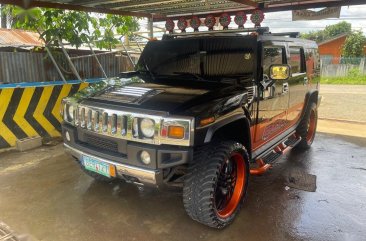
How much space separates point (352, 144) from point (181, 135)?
4.75 metres

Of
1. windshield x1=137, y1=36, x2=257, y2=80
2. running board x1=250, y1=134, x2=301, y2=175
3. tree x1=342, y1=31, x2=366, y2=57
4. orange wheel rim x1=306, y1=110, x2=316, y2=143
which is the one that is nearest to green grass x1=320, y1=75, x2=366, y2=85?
tree x1=342, y1=31, x2=366, y2=57

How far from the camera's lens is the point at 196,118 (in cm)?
266

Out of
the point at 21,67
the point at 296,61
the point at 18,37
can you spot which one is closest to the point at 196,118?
the point at 296,61

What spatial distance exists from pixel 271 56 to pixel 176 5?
310cm

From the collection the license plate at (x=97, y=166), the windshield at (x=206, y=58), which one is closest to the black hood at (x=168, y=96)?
the windshield at (x=206, y=58)

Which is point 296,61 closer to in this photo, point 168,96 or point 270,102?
point 270,102

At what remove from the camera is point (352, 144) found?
20.0 feet

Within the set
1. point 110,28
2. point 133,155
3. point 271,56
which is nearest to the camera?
point 133,155

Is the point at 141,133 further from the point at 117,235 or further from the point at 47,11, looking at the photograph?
the point at 47,11

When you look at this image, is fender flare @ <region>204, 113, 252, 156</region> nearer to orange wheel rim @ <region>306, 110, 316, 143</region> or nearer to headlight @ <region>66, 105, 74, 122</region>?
headlight @ <region>66, 105, 74, 122</region>

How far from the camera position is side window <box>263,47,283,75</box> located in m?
3.75

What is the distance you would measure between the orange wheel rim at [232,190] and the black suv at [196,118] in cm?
1

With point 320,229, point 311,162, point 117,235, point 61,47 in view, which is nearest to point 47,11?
point 61,47

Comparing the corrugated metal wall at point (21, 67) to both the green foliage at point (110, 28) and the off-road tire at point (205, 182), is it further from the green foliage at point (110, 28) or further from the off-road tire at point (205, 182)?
the off-road tire at point (205, 182)
